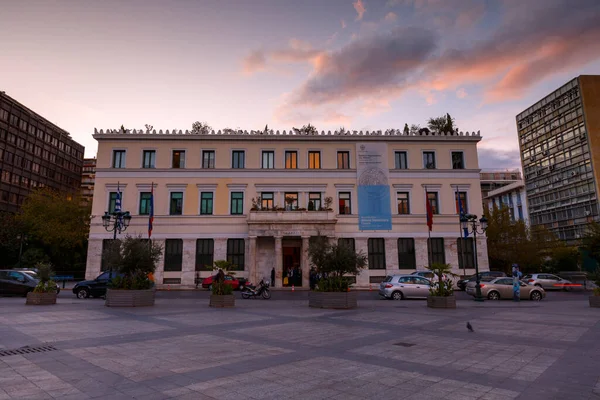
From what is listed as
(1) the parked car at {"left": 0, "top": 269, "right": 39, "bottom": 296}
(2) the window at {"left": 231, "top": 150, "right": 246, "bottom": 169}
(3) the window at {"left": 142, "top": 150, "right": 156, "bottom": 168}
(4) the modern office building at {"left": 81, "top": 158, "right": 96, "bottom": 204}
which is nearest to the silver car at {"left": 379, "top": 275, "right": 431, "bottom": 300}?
(2) the window at {"left": 231, "top": 150, "right": 246, "bottom": 169}

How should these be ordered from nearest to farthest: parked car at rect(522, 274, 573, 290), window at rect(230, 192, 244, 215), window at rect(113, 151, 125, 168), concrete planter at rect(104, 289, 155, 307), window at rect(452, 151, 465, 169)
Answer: concrete planter at rect(104, 289, 155, 307), parked car at rect(522, 274, 573, 290), window at rect(230, 192, 244, 215), window at rect(113, 151, 125, 168), window at rect(452, 151, 465, 169)

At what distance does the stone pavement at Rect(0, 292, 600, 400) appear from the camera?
5508mm

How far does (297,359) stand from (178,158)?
33.2 meters

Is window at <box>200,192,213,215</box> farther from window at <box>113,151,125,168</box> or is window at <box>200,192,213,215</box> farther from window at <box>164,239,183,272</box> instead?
window at <box>113,151,125,168</box>

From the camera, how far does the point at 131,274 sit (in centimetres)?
1812

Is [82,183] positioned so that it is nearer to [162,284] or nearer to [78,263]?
[78,263]

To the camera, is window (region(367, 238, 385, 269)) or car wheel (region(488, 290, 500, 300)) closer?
car wheel (region(488, 290, 500, 300))

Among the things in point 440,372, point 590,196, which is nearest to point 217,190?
point 440,372

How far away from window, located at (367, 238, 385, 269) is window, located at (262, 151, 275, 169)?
12.5 m

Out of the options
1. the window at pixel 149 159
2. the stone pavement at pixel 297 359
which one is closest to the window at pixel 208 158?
the window at pixel 149 159

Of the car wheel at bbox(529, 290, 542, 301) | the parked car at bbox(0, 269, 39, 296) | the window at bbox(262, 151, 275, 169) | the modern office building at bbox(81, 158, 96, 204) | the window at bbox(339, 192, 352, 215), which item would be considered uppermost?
the modern office building at bbox(81, 158, 96, 204)

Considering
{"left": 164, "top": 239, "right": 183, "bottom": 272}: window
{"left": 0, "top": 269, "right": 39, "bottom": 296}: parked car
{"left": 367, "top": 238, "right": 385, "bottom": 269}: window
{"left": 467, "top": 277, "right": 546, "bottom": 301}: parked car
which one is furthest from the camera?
{"left": 367, "top": 238, "right": 385, "bottom": 269}: window

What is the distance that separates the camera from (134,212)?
3581cm

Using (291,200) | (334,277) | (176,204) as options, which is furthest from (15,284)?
(291,200)
